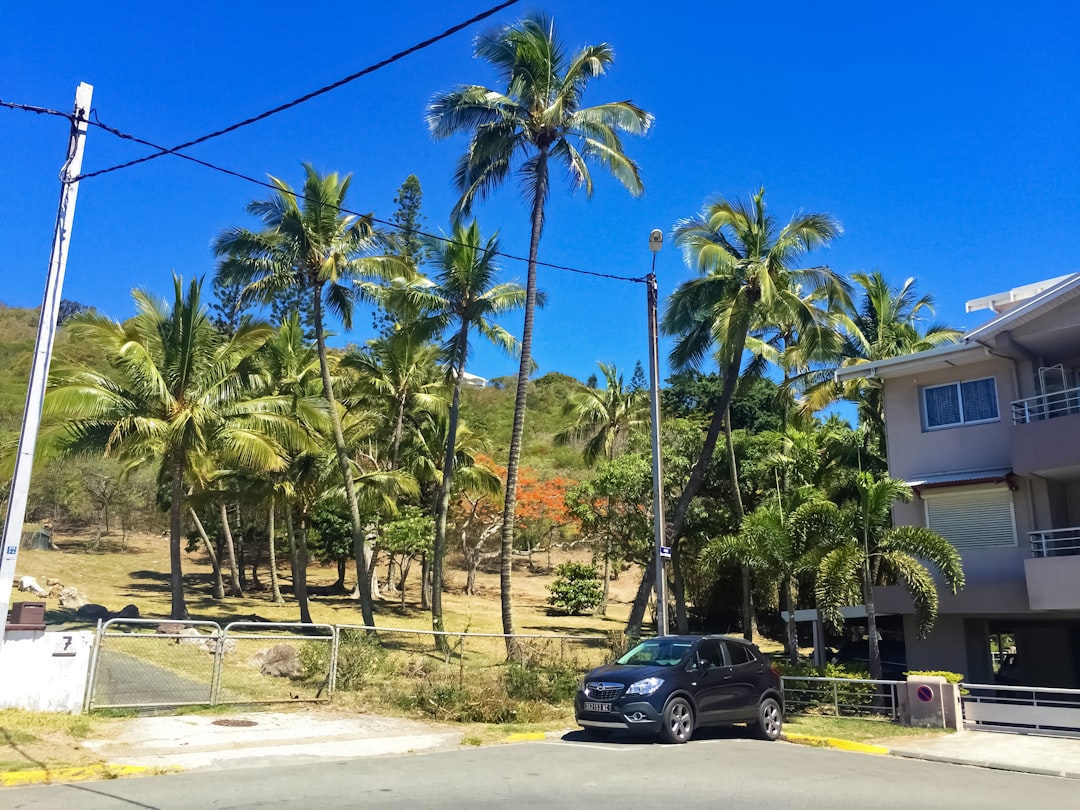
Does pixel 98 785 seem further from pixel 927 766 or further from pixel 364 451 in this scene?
pixel 364 451

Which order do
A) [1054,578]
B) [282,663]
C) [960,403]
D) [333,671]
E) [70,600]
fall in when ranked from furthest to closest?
[70,600]
[960,403]
[1054,578]
[282,663]
[333,671]

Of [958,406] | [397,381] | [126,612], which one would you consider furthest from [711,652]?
[397,381]

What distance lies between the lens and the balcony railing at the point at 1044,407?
63.0 ft

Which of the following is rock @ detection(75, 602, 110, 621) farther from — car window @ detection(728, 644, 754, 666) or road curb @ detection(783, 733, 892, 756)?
road curb @ detection(783, 733, 892, 756)

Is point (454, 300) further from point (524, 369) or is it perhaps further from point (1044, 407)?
point (1044, 407)

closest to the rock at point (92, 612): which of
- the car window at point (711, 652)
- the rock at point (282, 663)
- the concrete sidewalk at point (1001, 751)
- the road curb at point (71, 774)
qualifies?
the rock at point (282, 663)

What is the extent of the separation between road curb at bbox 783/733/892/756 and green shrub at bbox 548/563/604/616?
81.6ft

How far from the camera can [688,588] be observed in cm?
3609

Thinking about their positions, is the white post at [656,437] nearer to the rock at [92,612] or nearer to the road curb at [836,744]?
the road curb at [836,744]

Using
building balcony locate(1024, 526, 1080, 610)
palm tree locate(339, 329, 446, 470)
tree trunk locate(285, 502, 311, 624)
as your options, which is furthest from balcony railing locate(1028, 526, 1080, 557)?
palm tree locate(339, 329, 446, 470)

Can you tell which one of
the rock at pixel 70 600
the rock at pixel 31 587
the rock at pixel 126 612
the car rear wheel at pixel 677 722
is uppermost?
the rock at pixel 31 587

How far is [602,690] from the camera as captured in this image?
13.0 metres

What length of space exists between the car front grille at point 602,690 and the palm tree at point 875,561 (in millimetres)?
6635

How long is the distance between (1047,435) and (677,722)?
10928mm
